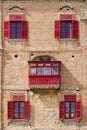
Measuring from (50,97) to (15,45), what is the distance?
4.60 metres

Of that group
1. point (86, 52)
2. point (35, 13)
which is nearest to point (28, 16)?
point (35, 13)

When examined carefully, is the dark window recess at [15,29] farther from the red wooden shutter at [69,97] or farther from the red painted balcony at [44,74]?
the red wooden shutter at [69,97]

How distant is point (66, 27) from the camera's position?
7112 cm

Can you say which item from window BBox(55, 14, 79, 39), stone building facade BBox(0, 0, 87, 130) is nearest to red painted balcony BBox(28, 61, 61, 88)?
stone building facade BBox(0, 0, 87, 130)

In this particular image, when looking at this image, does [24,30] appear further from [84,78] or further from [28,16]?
[84,78]

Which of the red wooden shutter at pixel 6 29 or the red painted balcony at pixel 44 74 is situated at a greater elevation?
the red wooden shutter at pixel 6 29

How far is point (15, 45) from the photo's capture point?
2803 inches

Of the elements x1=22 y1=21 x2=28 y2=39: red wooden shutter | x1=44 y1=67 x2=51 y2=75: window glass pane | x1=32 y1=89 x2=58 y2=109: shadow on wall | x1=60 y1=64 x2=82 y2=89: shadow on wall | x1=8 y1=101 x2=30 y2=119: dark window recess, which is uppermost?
Answer: x1=22 y1=21 x2=28 y2=39: red wooden shutter

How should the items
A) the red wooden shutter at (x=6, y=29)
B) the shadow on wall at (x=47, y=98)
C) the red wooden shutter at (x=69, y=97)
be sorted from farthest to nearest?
the red wooden shutter at (x=6, y=29) < the shadow on wall at (x=47, y=98) < the red wooden shutter at (x=69, y=97)

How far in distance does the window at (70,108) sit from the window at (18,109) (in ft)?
8.11

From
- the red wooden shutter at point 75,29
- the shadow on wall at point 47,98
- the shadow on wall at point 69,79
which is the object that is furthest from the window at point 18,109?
the red wooden shutter at point 75,29

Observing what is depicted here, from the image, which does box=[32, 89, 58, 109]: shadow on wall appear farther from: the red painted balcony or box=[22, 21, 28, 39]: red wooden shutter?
box=[22, 21, 28, 39]: red wooden shutter

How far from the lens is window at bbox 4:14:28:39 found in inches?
2795

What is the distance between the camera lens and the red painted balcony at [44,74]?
70125 mm
